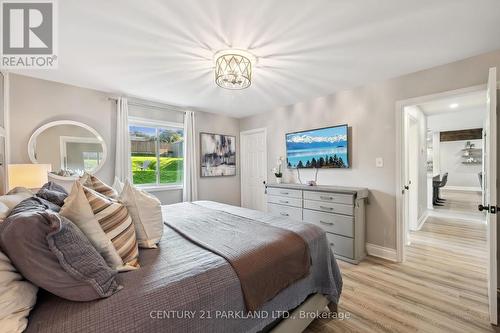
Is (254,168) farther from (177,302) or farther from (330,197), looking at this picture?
(177,302)

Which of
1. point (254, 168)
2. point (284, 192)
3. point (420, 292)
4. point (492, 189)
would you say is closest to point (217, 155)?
point (254, 168)

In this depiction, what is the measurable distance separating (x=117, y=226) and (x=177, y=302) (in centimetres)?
55


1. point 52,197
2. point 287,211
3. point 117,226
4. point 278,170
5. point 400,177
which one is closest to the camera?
point 117,226

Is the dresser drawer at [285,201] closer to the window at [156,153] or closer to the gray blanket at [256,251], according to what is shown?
the gray blanket at [256,251]

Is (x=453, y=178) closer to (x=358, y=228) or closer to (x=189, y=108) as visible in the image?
(x=358, y=228)

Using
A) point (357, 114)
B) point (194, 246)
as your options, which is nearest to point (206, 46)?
point (194, 246)

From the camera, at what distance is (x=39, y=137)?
2.72m

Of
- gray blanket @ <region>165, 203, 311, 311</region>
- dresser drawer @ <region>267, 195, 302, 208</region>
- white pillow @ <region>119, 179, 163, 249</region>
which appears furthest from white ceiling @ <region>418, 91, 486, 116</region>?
white pillow @ <region>119, 179, 163, 249</region>

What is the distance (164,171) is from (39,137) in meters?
1.71

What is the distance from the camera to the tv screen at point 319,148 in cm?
328

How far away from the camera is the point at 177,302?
3.12 ft

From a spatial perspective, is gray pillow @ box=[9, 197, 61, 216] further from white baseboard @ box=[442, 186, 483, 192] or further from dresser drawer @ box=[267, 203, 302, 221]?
white baseboard @ box=[442, 186, 483, 192]

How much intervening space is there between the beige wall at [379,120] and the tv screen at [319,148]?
123 millimetres

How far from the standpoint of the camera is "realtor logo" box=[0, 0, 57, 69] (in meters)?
1.58
